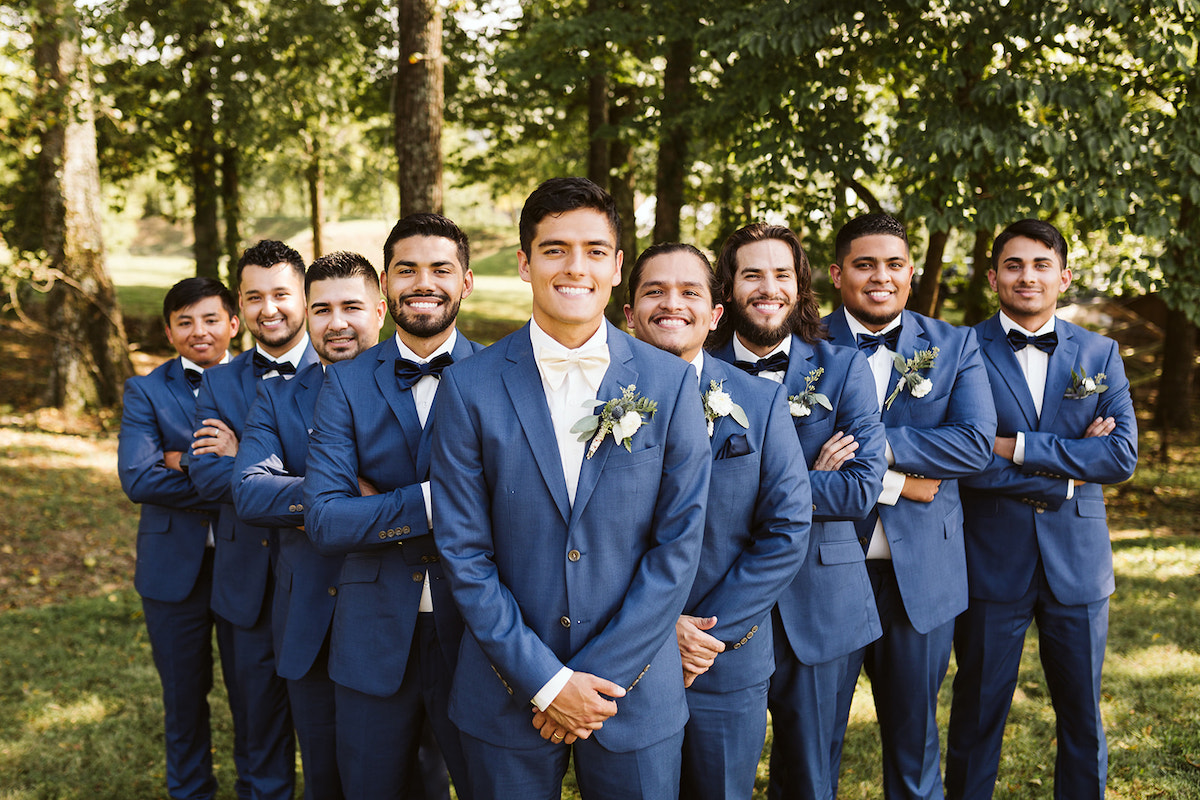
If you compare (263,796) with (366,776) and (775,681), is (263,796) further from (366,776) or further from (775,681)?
(775,681)

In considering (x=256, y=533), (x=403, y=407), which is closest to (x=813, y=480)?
(x=403, y=407)

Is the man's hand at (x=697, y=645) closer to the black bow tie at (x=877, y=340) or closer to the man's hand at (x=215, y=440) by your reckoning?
the black bow tie at (x=877, y=340)

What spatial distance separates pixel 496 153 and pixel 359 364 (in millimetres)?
15701

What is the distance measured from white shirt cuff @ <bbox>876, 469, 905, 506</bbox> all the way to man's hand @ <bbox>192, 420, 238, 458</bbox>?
9.45ft

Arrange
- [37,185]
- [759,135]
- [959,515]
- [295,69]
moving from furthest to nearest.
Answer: [37,185] → [295,69] → [759,135] → [959,515]

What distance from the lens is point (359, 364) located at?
3289 millimetres

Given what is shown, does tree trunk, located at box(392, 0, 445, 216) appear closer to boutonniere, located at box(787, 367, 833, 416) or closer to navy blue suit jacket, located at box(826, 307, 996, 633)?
navy blue suit jacket, located at box(826, 307, 996, 633)

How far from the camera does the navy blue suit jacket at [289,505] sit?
3.37 metres

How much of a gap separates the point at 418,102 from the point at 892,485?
5.77 m

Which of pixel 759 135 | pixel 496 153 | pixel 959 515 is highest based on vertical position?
pixel 496 153

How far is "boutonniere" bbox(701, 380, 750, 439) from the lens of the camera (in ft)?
9.65

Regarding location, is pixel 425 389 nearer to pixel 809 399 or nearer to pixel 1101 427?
pixel 809 399

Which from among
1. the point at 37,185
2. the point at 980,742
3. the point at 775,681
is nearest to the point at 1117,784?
the point at 980,742

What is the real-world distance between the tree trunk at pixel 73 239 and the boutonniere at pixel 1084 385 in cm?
1195
